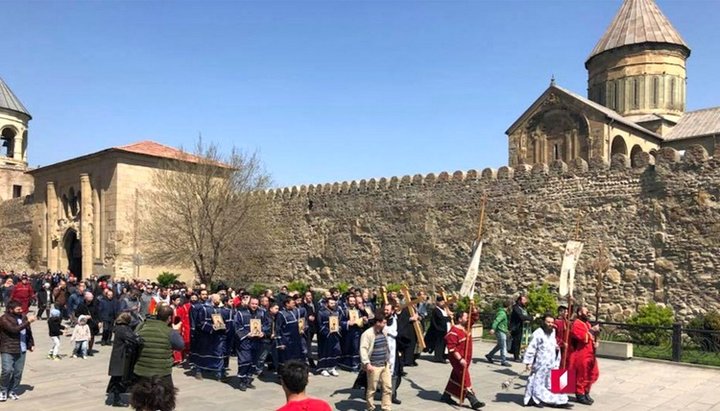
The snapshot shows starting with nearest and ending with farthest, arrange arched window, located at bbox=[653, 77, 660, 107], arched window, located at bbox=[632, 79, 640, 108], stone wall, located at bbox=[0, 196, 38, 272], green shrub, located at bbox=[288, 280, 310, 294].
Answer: green shrub, located at bbox=[288, 280, 310, 294]
arched window, located at bbox=[653, 77, 660, 107]
arched window, located at bbox=[632, 79, 640, 108]
stone wall, located at bbox=[0, 196, 38, 272]

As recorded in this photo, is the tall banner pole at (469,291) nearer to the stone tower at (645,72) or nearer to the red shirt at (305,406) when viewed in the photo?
the red shirt at (305,406)

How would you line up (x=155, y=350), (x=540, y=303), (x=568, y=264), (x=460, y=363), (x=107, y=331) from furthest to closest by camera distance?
(x=540, y=303)
(x=107, y=331)
(x=568, y=264)
(x=460, y=363)
(x=155, y=350)

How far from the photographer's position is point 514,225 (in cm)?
2003

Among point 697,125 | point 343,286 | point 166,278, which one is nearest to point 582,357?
point 343,286

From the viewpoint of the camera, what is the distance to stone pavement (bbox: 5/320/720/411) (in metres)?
8.82

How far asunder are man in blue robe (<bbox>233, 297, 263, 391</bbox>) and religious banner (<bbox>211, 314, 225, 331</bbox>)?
1.00 feet

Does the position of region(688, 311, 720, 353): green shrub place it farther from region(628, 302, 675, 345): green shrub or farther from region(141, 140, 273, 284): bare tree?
region(141, 140, 273, 284): bare tree

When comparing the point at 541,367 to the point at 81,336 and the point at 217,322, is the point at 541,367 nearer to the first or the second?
the point at 217,322

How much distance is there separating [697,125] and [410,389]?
91.0ft

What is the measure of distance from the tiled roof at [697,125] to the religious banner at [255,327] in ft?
89.5

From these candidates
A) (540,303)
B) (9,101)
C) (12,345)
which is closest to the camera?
(12,345)

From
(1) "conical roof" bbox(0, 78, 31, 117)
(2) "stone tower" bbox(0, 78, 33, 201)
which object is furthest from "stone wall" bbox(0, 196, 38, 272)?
(1) "conical roof" bbox(0, 78, 31, 117)

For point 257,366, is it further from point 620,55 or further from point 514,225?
point 620,55

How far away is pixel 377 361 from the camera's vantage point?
8156 mm
